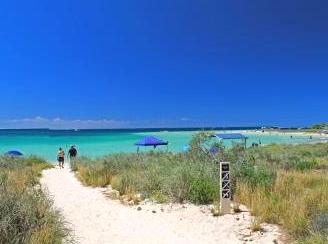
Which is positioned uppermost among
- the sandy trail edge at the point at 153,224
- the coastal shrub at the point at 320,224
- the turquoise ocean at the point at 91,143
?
the turquoise ocean at the point at 91,143

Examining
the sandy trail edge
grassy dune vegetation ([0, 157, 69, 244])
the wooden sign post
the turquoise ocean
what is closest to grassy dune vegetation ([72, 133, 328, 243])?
the sandy trail edge

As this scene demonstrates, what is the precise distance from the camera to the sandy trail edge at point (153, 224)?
9648mm

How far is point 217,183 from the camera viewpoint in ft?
43.7

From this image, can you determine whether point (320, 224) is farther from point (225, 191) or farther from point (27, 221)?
point (27, 221)

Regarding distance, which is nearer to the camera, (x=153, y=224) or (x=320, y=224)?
(x=320, y=224)

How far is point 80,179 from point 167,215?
980 centimetres

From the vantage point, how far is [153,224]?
11.2 metres

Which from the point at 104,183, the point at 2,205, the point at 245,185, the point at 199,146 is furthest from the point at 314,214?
the point at 104,183

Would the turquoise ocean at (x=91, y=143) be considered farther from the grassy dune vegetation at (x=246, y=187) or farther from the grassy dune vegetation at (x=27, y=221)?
the grassy dune vegetation at (x=27, y=221)

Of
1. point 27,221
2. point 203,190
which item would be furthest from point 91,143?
point 27,221

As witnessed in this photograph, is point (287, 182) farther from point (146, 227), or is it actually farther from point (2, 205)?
point (2, 205)

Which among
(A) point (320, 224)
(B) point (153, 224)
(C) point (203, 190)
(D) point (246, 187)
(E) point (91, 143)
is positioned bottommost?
(B) point (153, 224)

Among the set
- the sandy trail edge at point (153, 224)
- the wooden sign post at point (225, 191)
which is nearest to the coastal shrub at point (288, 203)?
the sandy trail edge at point (153, 224)

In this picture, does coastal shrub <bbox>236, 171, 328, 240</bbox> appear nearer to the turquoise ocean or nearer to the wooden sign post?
the wooden sign post
